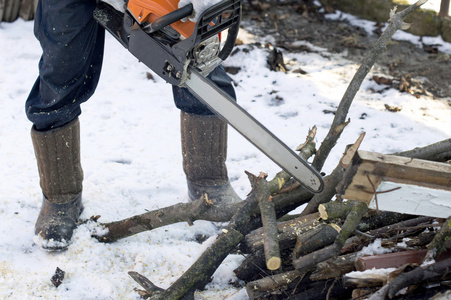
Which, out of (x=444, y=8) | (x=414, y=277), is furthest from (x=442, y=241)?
(x=444, y=8)

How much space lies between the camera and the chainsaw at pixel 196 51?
180 centimetres

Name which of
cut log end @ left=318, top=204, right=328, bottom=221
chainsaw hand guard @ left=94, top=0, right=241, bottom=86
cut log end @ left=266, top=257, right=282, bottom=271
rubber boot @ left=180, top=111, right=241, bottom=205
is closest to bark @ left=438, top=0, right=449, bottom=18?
rubber boot @ left=180, top=111, right=241, bottom=205

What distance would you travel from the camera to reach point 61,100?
2.30m

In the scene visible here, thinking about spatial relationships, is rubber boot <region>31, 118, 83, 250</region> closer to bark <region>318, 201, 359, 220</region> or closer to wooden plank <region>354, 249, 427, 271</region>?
bark <region>318, 201, 359, 220</region>

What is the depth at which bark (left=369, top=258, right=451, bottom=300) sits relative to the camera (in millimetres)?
1556

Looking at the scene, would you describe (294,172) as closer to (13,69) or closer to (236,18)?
(236,18)

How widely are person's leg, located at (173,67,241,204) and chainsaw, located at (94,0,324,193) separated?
0.50m

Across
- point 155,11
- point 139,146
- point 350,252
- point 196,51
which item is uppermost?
point 155,11

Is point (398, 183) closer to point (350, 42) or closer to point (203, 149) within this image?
point (203, 149)

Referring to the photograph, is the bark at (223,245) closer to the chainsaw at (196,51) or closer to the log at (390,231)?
the chainsaw at (196,51)

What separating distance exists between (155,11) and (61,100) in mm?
718

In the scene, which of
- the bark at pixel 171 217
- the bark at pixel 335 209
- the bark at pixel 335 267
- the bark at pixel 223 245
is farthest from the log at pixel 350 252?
the bark at pixel 171 217

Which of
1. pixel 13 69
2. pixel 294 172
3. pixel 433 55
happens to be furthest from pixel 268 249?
pixel 433 55

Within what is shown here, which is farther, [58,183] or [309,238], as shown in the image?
[58,183]
